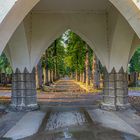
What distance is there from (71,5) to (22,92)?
4.20m

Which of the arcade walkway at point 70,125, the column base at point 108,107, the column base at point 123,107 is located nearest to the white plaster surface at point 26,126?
the arcade walkway at point 70,125

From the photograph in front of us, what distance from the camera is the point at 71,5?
11.3m

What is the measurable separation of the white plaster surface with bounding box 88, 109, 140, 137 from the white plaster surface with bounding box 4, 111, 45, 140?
2.00 meters

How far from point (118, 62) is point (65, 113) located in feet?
10.3

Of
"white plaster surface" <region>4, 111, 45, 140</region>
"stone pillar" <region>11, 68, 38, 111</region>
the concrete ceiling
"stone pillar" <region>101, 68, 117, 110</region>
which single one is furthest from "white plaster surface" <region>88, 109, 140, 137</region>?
the concrete ceiling

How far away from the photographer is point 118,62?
464 inches

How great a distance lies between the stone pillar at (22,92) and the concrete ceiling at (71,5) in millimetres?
2829

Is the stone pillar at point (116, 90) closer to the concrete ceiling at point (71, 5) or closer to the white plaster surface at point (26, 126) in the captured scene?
the concrete ceiling at point (71, 5)

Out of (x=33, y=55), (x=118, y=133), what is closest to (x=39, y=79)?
(x=33, y=55)

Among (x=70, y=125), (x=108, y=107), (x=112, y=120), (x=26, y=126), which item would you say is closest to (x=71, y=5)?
(x=108, y=107)

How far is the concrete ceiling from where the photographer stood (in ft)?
35.7

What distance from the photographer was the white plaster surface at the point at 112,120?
7961 mm

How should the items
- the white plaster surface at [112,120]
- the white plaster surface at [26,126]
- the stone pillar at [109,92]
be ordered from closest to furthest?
the white plaster surface at [26,126] < the white plaster surface at [112,120] < the stone pillar at [109,92]

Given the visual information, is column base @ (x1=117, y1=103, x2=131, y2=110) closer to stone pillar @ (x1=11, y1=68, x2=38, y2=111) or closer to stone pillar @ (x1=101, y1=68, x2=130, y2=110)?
stone pillar @ (x1=101, y1=68, x2=130, y2=110)
